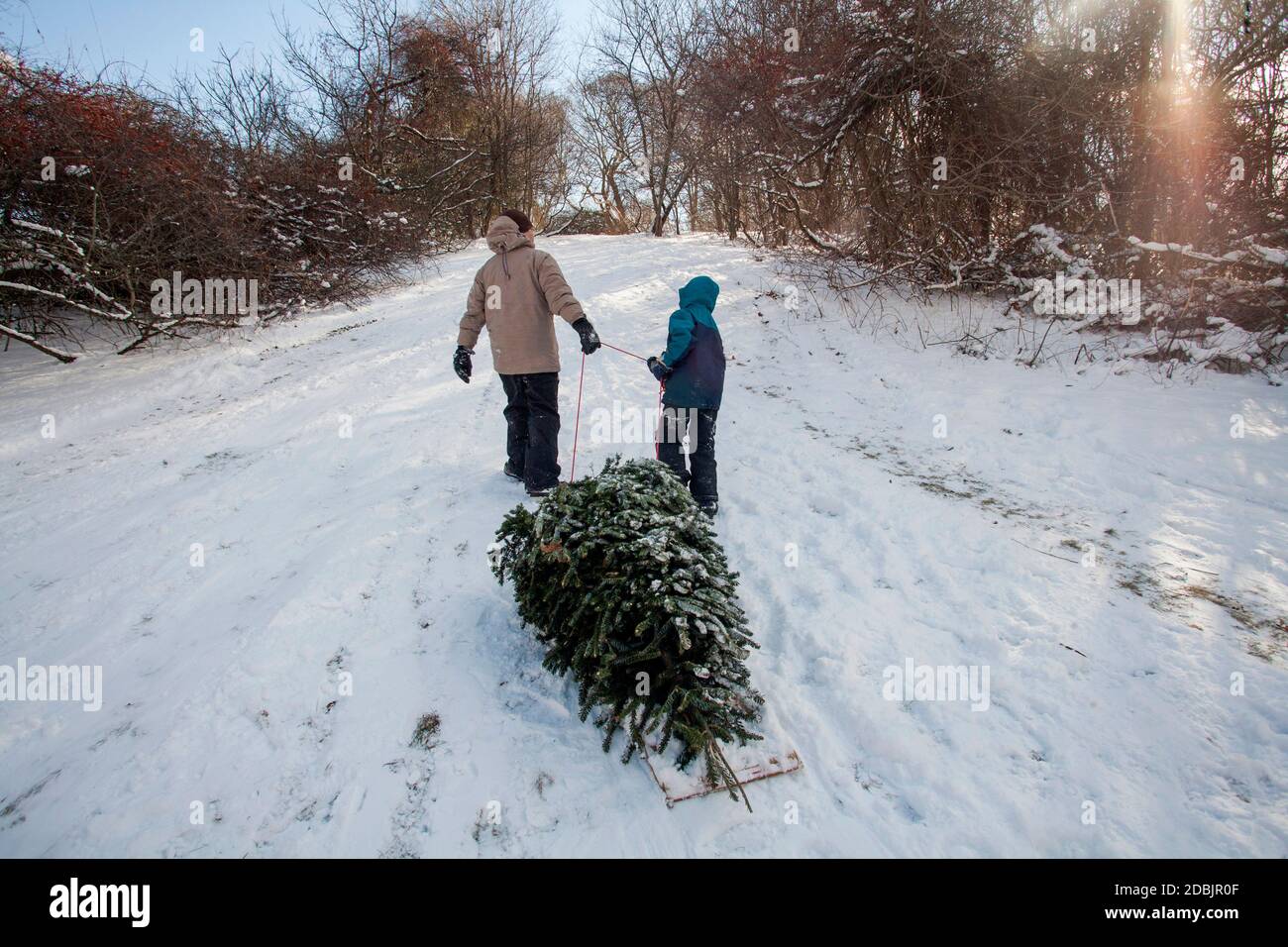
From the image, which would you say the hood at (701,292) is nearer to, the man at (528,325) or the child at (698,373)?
the child at (698,373)

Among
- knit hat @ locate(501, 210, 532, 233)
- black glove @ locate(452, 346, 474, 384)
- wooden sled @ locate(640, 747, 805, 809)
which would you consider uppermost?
knit hat @ locate(501, 210, 532, 233)

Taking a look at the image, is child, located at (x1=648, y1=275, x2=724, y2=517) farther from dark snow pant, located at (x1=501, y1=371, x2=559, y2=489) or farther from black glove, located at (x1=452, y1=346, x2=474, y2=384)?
black glove, located at (x1=452, y1=346, x2=474, y2=384)

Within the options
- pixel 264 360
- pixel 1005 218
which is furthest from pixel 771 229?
pixel 264 360

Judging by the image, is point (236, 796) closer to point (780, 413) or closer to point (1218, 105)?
point (780, 413)

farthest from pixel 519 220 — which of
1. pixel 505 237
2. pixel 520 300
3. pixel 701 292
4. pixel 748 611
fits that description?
pixel 748 611

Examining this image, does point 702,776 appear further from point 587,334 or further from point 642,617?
point 587,334

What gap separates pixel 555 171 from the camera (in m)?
25.4

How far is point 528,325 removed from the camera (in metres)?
4.51

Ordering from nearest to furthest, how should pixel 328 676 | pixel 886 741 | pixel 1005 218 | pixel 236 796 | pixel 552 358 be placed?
pixel 236 796 < pixel 886 741 < pixel 328 676 < pixel 552 358 < pixel 1005 218

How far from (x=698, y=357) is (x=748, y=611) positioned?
2057mm

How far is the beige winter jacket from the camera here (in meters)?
4.50

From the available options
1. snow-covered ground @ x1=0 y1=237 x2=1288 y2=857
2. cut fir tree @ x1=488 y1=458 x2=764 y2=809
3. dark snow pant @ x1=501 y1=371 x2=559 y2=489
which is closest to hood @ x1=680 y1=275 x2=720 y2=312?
dark snow pant @ x1=501 y1=371 x2=559 y2=489

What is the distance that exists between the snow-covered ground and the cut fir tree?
26 centimetres

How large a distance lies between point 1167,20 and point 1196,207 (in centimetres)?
230
